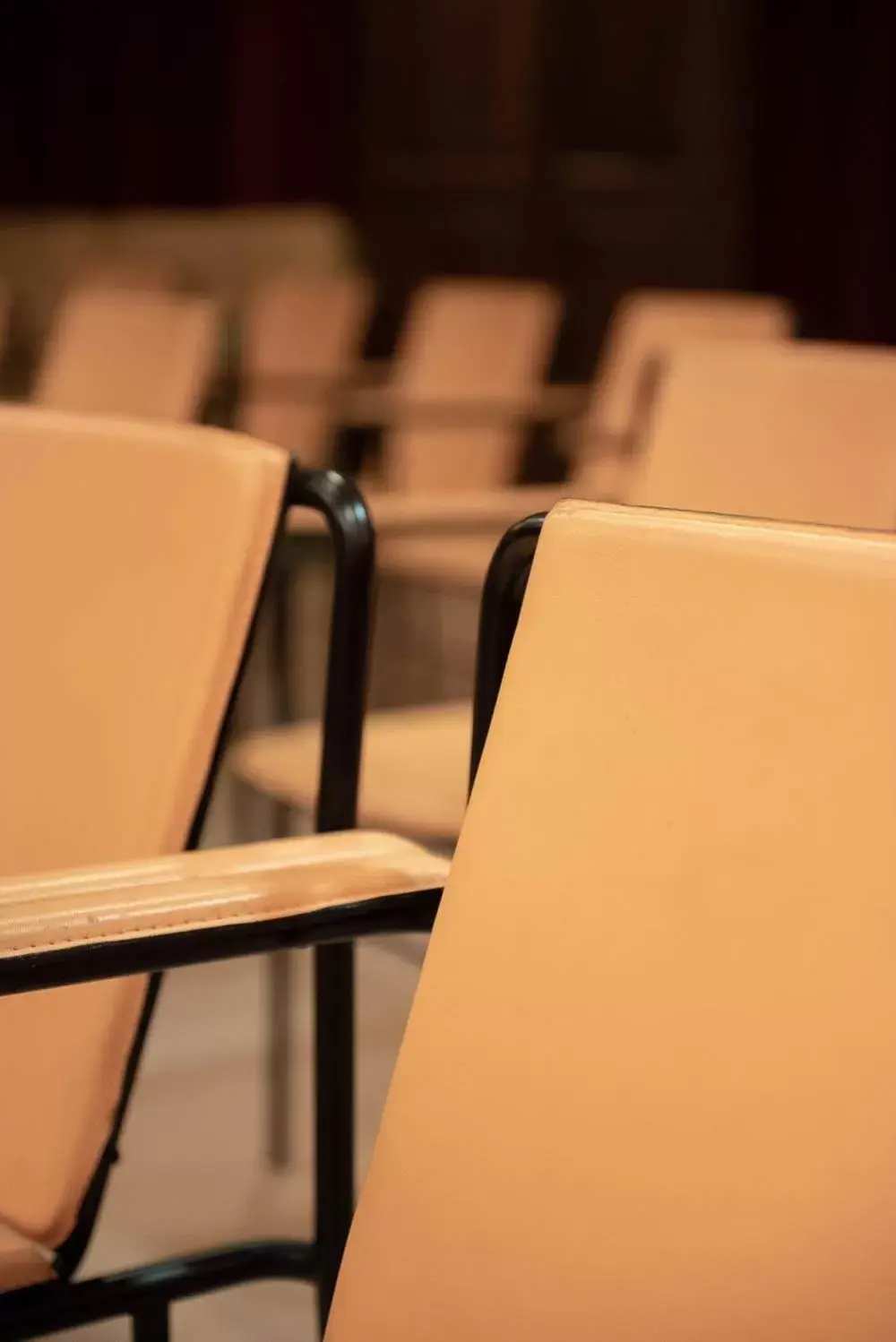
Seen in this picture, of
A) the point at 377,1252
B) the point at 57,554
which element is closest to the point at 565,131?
the point at 57,554

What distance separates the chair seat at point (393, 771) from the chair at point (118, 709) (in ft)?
1.86

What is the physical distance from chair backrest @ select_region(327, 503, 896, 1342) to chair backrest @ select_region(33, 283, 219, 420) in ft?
6.76

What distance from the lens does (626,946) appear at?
33.3 inches

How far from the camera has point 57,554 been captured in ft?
3.98

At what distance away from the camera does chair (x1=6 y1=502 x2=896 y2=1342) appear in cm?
77

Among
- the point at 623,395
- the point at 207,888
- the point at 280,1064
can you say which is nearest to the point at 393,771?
the point at 280,1064

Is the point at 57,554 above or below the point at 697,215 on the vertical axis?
above

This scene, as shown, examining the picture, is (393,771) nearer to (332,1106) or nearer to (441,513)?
(441,513)

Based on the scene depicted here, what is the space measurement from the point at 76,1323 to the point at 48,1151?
10 cm

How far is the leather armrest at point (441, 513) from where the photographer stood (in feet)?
7.51

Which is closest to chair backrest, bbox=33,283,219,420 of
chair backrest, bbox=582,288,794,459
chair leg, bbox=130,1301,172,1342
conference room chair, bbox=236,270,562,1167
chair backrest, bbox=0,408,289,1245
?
conference room chair, bbox=236,270,562,1167

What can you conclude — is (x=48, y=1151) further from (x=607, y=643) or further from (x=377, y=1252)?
(x=607, y=643)

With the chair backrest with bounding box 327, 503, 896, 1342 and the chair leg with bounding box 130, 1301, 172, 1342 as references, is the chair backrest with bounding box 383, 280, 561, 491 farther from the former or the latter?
the chair backrest with bounding box 327, 503, 896, 1342

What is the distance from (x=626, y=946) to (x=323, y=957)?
0.43m
